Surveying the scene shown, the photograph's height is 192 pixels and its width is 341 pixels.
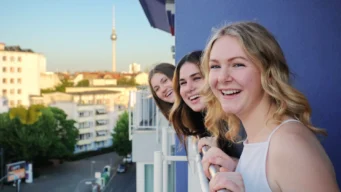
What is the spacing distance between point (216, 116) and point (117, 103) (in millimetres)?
41124

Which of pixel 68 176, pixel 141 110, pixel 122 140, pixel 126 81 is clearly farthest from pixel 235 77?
pixel 126 81

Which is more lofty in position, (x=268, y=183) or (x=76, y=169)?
(x=268, y=183)

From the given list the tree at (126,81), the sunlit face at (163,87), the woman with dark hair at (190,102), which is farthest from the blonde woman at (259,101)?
the tree at (126,81)

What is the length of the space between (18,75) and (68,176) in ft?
57.9

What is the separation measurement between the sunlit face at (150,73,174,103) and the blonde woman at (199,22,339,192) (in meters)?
0.90

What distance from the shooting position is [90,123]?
119 feet

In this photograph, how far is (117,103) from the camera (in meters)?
41.8

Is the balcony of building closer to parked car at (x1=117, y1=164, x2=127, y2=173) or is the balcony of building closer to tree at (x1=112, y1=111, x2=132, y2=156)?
parked car at (x1=117, y1=164, x2=127, y2=173)

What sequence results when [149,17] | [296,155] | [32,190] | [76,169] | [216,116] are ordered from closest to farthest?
1. [296,155]
2. [216,116]
3. [149,17]
4. [32,190]
5. [76,169]

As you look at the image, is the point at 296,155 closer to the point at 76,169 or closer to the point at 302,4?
the point at 302,4

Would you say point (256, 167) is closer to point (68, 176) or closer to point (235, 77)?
point (235, 77)

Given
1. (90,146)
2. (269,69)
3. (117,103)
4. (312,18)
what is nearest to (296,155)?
(269,69)

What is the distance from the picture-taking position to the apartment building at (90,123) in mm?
34531

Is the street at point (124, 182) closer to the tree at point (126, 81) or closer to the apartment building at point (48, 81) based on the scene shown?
the apartment building at point (48, 81)
